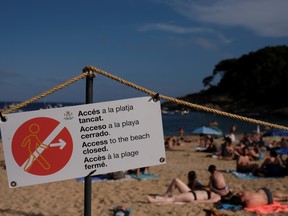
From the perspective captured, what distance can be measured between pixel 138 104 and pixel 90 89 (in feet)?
0.98

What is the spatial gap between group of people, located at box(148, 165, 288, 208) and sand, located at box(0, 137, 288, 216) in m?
0.20

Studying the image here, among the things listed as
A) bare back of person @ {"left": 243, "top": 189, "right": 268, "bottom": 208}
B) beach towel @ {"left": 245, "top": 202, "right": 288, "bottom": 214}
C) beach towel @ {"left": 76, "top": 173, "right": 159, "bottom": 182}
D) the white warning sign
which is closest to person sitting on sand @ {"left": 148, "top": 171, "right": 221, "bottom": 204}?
bare back of person @ {"left": 243, "top": 189, "right": 268, "bottom": 208}

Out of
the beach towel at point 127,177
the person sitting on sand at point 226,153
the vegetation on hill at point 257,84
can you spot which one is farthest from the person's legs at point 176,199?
the vegetation on hill at point 257,84

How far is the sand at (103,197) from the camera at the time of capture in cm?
635

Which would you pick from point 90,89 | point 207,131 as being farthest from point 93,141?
point 207,131

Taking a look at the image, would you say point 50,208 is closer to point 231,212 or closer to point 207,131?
point 231,212

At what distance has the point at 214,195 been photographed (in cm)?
697

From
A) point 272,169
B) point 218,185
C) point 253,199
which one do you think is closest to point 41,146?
point 253,199

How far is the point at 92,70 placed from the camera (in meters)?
2.15

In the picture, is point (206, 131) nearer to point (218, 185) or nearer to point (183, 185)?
point (218, 185)

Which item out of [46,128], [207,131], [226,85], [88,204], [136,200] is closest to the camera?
[46,128]

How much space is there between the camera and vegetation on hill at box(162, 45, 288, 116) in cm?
6949

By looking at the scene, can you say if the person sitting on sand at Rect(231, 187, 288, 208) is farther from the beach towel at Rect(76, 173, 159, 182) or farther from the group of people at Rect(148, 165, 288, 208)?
the beach towel at Rect(76, 173, 159, 182)

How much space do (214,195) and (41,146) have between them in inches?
216
